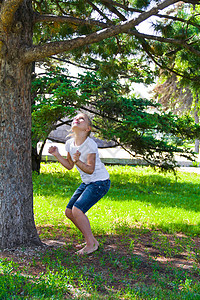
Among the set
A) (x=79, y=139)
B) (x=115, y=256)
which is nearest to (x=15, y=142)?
(x=79, y=139)

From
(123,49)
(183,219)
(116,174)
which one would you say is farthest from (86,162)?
(116,174)

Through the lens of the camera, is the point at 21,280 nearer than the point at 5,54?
Yes

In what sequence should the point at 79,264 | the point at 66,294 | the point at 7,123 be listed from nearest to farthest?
the point at 66,294 < the point at 79,264 < the point at 7,123

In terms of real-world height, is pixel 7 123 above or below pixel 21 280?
above

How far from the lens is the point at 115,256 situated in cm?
398

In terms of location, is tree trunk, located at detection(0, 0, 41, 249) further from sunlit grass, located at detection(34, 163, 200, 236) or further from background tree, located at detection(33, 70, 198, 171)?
background tree, located at detection(33, 70, 198, 171)

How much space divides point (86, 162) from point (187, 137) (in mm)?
6041

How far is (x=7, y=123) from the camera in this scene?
392cm

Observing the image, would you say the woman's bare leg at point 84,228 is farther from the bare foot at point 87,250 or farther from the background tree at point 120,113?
the background tree at point 120,113

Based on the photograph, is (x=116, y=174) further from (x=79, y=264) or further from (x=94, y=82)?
(x=79, y=264)

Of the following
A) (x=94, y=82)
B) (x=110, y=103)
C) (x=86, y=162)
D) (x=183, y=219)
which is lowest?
(x=183, y=219)

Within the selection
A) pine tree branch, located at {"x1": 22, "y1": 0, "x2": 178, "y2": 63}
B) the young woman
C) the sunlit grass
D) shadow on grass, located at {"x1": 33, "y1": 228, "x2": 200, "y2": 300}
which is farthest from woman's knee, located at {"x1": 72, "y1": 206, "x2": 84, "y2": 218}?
pine tree branch, located at {"x1": 22, "y1": 0, "x2": 178, "y2": 63}

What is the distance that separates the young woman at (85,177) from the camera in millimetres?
3875

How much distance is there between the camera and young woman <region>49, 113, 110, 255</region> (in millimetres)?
3875
